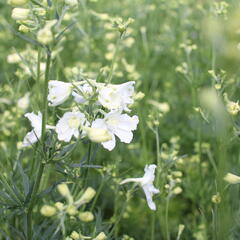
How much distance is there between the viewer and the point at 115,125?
1.65 meters

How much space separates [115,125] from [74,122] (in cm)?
18

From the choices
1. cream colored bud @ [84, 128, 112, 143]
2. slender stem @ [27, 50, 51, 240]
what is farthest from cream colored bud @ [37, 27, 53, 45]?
cream colored bud @ [84, 128, 112, 143]

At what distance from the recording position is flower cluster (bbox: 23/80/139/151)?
5.06ft

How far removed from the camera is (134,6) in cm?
413

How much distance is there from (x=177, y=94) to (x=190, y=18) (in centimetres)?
99

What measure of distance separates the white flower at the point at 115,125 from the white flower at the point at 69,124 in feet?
0.18

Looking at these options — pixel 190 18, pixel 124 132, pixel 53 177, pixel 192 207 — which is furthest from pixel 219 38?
pixel 190 18

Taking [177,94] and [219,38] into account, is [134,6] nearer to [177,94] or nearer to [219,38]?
[177,94]

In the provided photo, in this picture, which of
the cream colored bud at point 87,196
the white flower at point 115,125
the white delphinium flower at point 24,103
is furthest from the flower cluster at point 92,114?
the white delphinium flower at point 24,103

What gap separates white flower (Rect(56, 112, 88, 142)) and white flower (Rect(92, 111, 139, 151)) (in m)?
0.05

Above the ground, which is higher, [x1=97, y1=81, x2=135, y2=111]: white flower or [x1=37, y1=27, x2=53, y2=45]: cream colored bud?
[x1=37, y1=27, x2=53, y2=45]: cream colored bud

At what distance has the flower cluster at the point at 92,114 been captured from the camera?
1542mm

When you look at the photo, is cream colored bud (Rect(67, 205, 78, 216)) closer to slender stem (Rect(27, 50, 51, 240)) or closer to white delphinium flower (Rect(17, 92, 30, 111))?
slender stem (Rect(27, 50, 51, 240))

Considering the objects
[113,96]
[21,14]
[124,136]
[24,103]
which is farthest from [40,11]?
[24,103]
